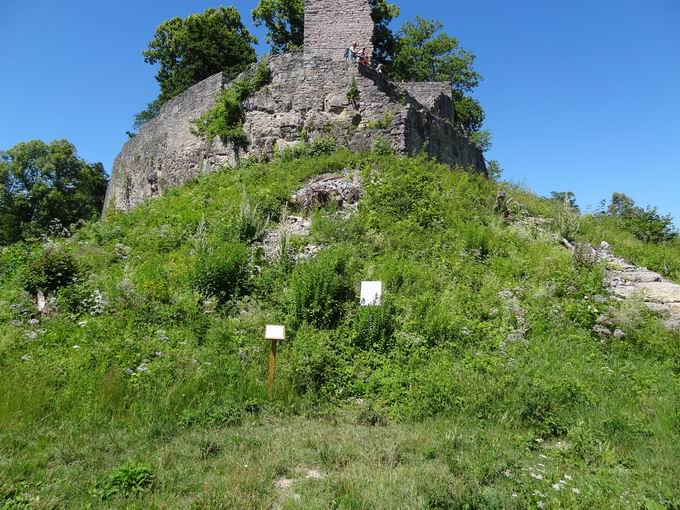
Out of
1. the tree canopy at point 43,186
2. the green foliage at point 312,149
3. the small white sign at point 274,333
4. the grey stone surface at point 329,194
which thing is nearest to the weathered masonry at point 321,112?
the green foliage at point 312,149

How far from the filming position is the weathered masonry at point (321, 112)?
45.3ft

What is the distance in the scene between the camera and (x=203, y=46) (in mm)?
29141

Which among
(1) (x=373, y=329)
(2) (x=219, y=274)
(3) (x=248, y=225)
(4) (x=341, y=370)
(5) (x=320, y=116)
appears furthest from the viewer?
(5) (x=320, y=116)

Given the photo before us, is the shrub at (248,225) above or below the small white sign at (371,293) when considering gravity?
above

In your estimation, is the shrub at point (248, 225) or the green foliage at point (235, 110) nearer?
the shrub at point (248, 225)

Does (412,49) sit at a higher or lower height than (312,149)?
higher

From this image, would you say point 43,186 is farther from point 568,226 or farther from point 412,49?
point 568,226

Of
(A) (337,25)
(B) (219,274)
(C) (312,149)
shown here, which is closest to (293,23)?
(A) (337,25)

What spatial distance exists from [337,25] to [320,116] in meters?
5.35

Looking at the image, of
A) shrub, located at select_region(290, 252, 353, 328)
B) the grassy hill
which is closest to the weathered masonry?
the grassy hill

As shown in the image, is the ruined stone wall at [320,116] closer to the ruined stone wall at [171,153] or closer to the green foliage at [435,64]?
the ruined stone wall at [171,153]

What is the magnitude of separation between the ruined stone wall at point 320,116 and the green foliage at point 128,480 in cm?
1078

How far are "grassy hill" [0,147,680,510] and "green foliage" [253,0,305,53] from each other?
21671mm

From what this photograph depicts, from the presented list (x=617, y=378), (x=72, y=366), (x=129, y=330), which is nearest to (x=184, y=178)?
(x=129, y=330)
